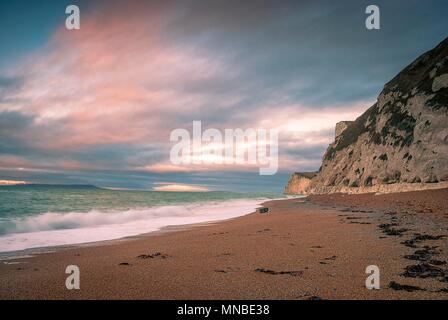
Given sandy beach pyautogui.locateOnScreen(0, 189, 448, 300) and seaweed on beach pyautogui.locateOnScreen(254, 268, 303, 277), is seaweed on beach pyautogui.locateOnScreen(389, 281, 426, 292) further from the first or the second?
seaweed on beach pyautogui.locateOnScreen(254, 268, 303, 277)

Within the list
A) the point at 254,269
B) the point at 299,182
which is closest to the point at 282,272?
the point at 254,269

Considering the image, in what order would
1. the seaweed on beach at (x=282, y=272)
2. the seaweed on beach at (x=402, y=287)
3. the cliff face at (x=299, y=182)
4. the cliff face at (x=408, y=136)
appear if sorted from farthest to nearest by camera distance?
the cliff face at (x=299, y=182) < the cliff face at (x=408, y=136) < the seaweed on beach at (x=282, y=272) < the seaweed on beach at (x=402, y=287)

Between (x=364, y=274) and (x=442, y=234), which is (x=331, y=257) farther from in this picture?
(x=442, y=234)

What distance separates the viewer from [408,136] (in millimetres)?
30812

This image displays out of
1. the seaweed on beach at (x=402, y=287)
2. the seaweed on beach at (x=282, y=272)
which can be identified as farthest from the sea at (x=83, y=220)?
the seaweed on beach at (x=402, y=287)

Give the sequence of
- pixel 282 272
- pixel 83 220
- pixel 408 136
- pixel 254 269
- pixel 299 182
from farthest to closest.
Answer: pixel 299 182 < pixel 408 136 < pixel 83 220 < pixel 254 269 < pixel 282 272

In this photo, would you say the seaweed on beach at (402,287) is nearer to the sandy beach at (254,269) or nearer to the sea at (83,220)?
the sandy beach at (254,269)

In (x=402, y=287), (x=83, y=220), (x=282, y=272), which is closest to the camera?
(x=402, y=287)

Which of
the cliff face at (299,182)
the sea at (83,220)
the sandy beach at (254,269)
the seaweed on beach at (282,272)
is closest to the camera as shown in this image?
the sandy beach at (254,269)

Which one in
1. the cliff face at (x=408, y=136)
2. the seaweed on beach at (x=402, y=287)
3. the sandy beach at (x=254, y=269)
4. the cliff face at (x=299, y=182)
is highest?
the cliff face at (x=408, y=136)

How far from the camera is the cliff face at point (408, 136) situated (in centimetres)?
2602

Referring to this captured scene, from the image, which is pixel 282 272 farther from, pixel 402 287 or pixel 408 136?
pixel 408 136

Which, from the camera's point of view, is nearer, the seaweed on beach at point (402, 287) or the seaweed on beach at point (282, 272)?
the seaweed on beach at point (402, 287)
